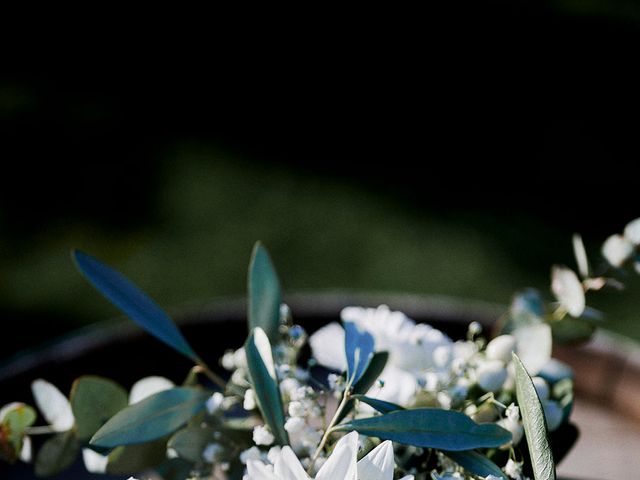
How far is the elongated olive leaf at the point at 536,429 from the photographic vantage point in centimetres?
48

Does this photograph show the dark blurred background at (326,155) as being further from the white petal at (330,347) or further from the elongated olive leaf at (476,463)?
the elongated olive leaf at (476,463)

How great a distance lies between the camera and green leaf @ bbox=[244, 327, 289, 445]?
542 millimetres

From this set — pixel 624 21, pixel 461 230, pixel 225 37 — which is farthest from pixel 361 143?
pixel 624 21

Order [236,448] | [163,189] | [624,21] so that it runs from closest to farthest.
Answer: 1. [236,448]
2. [163,189]
3. [624,21]

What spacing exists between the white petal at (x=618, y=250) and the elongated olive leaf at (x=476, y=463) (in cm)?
21

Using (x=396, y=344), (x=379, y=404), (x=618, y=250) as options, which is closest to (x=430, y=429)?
(x=379, y=404)

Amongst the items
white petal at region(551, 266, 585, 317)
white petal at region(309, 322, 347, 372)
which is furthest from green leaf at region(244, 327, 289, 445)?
white petal at region(551, 266, 585, 317)

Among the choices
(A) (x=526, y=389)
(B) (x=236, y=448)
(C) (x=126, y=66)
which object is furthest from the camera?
(C) (x=126, y=66)

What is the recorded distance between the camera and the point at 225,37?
2.51 meters

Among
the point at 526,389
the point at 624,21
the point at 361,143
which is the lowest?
the point at 361,143

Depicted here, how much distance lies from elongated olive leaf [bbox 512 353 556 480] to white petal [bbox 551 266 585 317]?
0.19 metres

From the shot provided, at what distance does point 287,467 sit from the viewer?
17.7 inches

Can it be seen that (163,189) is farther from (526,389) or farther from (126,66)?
(526,389)

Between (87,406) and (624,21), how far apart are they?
2.43 meters
